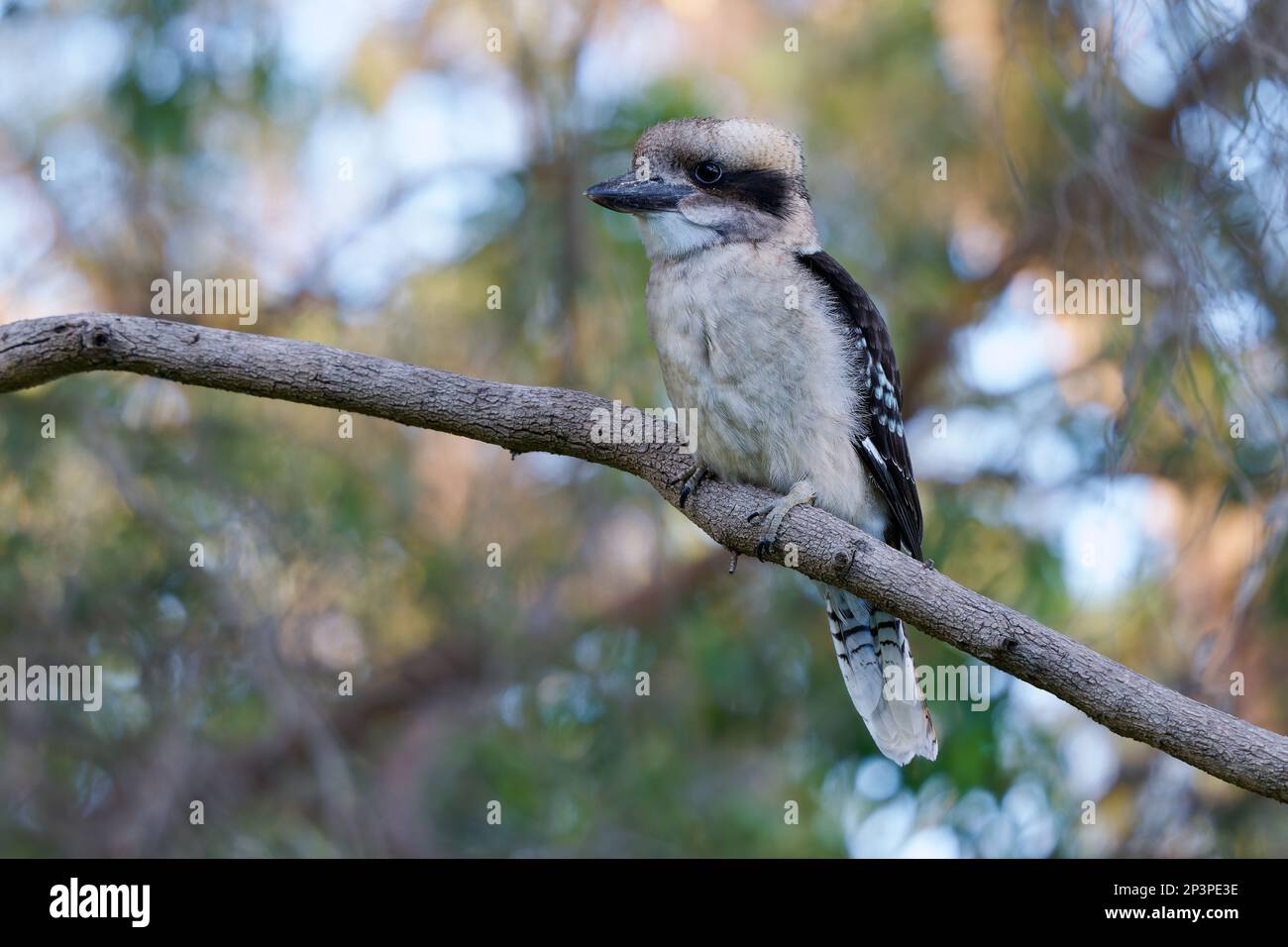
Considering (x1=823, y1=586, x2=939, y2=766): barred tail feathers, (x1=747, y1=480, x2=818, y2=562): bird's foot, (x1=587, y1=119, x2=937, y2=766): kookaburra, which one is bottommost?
(x1=823, y1=586, x2=939, y2=766): barred tail feathers

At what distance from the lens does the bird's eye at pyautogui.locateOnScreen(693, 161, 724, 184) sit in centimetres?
309

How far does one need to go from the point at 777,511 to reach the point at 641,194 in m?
0.79

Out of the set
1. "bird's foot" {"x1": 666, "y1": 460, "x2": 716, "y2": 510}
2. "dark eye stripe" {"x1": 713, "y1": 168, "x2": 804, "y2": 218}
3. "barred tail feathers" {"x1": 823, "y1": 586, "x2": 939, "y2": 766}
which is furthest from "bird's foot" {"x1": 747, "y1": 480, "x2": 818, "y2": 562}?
"dark eye stripe" {"x1": 713, "y1": 168, "x2": 804, "y2": 218}

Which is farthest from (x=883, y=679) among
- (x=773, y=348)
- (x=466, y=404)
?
(x=466, y=404)

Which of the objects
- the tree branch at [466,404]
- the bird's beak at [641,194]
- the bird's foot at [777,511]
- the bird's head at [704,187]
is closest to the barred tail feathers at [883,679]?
the bird's foot at [777,511]

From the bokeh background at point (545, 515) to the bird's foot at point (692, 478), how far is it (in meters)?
1.58

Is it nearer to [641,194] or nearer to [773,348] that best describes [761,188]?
[641,194]

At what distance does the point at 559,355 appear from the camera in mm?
5039

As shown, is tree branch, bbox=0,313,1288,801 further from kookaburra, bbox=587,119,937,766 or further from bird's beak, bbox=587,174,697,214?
bird's beak, bbox=587,174,697,214

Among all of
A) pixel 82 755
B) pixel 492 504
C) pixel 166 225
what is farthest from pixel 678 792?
pixel 166 225

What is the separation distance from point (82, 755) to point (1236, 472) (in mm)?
4241

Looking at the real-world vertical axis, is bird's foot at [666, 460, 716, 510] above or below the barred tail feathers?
above

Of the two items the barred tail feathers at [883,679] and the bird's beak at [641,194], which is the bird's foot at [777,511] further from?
the bird's beak at [641,194]

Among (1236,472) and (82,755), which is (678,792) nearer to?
(82,755)
